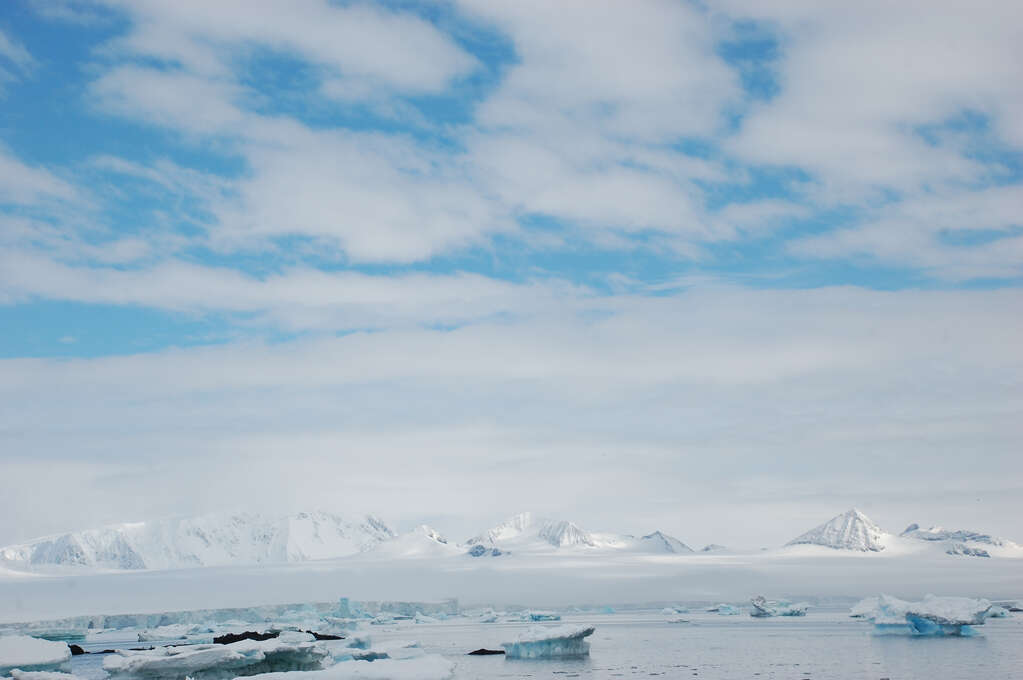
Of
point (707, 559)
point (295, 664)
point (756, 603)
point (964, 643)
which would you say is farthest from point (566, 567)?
point (295, 664)

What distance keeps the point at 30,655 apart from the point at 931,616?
34450mm

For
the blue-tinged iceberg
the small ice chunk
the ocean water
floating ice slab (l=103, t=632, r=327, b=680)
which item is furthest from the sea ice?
floating ice slab (l=103, t=632, r=327, b=680)

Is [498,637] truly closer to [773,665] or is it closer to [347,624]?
[347,624]

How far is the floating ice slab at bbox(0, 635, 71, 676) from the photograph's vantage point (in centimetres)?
3206

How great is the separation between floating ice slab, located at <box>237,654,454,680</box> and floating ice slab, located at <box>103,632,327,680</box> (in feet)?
9.14

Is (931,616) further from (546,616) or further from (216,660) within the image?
(546,616)

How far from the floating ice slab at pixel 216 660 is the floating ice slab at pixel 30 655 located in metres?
6.26

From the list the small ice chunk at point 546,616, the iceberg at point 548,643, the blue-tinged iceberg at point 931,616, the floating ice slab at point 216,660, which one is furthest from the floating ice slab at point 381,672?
the small ice chunk at point 546,616

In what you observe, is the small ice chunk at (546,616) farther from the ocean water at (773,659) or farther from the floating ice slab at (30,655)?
the floating ice slab at (30,655)

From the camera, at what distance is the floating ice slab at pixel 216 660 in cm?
2583

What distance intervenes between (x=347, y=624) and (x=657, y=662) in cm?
4336

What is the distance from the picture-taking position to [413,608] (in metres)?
114

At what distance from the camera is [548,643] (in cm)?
3550

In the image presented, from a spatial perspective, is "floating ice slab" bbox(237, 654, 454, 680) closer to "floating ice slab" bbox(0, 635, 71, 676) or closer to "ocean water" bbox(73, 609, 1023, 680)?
"ocean water" bbox(73, 609, 1023, 680)
